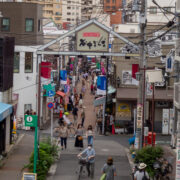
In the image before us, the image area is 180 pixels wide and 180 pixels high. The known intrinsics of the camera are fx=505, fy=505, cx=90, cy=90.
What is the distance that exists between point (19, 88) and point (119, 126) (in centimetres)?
817

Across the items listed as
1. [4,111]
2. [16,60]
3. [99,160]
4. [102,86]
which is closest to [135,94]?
[102,86]

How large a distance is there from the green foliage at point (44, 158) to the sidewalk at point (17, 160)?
0.74 metres

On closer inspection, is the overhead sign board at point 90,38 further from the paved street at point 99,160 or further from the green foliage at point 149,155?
the green foliage at point 149,155

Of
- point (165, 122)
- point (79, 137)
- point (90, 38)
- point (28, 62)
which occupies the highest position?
point (90, 38)

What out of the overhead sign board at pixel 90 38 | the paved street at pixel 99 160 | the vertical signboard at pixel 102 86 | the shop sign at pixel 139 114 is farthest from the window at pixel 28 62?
the shop sign at pixel 139 114

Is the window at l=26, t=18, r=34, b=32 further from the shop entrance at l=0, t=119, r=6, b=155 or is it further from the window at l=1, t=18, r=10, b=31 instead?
the shop entrance at l=0, t=119, r=6, b=155

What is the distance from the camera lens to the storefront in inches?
891

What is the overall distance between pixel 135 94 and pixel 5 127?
1330 centimetres

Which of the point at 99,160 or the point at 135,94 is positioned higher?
the point at 135,94

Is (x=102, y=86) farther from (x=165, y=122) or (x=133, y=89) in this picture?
(x=165, y=122)

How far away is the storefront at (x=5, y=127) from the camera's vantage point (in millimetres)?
22625

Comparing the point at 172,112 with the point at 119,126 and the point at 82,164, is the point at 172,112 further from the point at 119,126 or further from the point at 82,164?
the point at 82,164

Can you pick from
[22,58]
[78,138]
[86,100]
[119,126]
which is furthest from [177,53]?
[86,100]

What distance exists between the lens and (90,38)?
23.8 m
